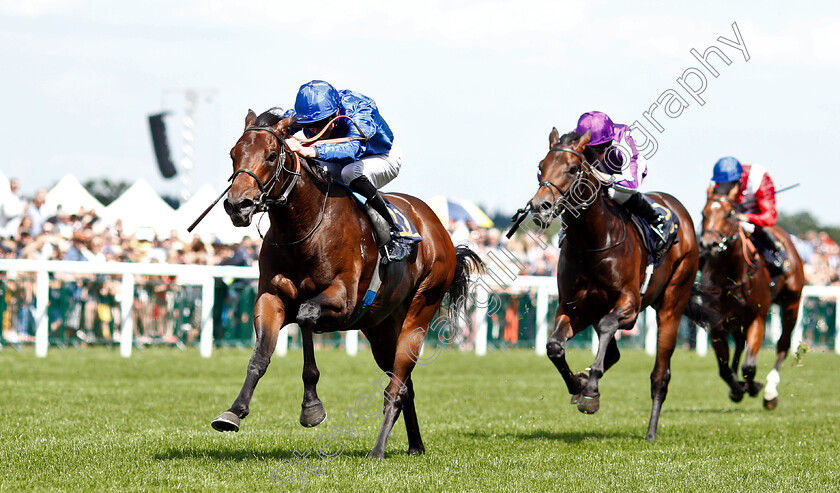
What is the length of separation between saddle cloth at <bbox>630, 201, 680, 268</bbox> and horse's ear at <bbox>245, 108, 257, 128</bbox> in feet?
9.77

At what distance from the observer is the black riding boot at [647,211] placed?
7.37 metres

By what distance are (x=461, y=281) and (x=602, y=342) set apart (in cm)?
104

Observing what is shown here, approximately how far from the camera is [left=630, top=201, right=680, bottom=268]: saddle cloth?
7.46 m

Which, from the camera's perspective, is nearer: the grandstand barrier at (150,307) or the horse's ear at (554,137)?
the horse's ear at (554,137)

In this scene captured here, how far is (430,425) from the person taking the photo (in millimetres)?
7965

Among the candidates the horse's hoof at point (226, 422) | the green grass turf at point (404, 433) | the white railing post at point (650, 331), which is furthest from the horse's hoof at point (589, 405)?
the white railing post at point (650, 331)

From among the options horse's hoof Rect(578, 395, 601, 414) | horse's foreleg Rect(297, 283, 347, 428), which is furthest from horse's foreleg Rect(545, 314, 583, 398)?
horse's foreleg Rect(297, 283, 347, 428)

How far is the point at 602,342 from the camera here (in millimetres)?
6828

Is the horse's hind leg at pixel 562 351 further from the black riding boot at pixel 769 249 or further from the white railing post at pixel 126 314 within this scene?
the white railing post at pixel 126 314

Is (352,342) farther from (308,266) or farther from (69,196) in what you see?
(308,266)

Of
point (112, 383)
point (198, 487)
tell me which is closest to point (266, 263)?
point (198, 487)

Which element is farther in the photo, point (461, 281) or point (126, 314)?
point (126, 314)

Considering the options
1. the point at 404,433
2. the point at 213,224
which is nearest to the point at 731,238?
the point at 404,433

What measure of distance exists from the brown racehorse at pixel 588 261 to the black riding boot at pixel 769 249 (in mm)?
3045
